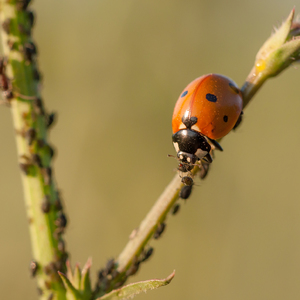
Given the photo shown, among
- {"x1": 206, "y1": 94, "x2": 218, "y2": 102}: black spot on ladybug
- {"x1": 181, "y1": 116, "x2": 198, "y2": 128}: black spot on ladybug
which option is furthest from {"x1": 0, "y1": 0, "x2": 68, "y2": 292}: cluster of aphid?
{"x1": 206, "y1": 94, "x2": 218, "y2": 102}: black spot on ladybug

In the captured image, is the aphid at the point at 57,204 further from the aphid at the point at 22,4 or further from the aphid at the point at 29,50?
the aphid at the point at 22,4

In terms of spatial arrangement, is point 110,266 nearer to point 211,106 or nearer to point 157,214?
point 157,214

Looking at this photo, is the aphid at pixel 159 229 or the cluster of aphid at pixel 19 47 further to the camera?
the cluster of aphid at pixel 19 47

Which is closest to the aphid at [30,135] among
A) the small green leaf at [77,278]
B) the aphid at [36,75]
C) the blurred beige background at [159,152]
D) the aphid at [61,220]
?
the aphid at [36,75]

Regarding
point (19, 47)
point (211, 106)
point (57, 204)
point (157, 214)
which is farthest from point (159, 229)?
point (19, 47)

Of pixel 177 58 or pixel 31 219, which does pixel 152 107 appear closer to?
pixel 177 58

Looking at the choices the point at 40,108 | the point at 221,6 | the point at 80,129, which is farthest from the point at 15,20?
the point at 221,6
